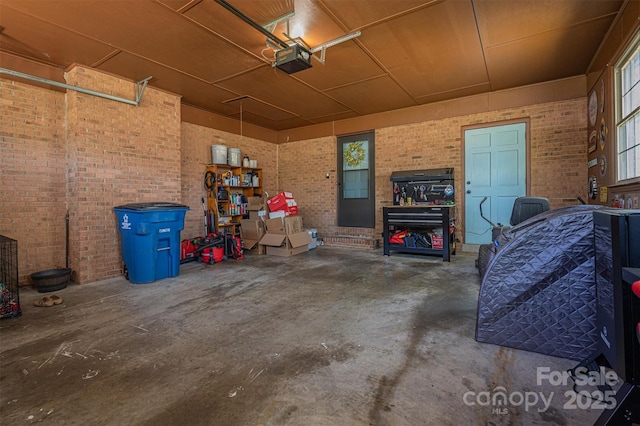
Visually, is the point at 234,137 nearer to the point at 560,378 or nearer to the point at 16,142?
the point at 16,142

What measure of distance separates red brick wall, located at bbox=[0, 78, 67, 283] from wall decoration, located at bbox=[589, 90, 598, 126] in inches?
322

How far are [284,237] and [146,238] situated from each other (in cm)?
273

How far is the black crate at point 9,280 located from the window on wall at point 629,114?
678 cm

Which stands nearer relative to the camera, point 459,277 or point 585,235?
point 585,235

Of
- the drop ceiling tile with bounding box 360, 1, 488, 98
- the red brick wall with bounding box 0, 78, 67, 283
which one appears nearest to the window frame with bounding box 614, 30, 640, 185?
the drop ceiling tile with bounding box 360, 1, 488, 98

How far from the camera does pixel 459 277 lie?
4.28 metres

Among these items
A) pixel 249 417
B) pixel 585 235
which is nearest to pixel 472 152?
pixel 585 235

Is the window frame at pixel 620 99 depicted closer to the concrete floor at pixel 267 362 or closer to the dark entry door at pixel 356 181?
the concrete floor at pixel 267 362

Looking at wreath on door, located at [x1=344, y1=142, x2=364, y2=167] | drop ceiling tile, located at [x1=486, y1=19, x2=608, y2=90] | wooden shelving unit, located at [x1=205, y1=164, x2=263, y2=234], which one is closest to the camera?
drop ceiling tile, located at [x1=486, y1=19, x2=608, y2=90]

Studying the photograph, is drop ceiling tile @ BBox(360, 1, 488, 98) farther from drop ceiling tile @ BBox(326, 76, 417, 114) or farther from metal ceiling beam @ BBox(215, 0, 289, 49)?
metal ceiling beam @ BBox(215, 0, 289, 49)

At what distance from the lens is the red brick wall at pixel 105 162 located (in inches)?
169

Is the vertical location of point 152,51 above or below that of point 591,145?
above

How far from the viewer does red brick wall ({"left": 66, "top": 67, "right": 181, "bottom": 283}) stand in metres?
4.29

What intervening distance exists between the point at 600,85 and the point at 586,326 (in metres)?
4.09
